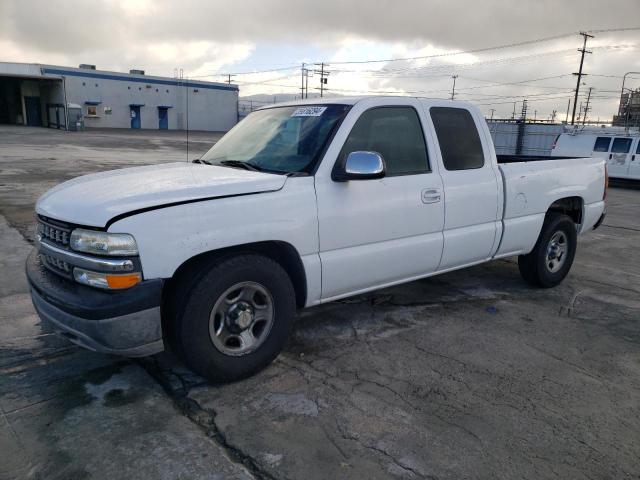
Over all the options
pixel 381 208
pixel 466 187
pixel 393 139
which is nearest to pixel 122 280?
pixel 381 208

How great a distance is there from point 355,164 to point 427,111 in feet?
4.07

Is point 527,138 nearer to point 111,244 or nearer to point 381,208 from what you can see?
point 381,208

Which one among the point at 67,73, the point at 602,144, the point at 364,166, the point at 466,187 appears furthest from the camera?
the point at 67,73

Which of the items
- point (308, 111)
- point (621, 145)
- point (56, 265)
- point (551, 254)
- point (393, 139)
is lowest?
point (551, 254)

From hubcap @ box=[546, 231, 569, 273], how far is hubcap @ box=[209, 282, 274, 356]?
3488 mm

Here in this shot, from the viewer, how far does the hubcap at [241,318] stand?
3.22 m

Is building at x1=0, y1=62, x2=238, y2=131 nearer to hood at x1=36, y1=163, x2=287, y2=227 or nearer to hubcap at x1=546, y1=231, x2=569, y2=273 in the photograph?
hubcap at x1=546, y1=231, x2=569, y2=273

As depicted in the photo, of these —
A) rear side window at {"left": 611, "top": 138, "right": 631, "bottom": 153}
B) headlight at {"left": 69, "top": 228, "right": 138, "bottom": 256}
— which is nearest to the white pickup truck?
headlight at {"left": 69, "top": 228, "right": 138, "bottom": 256}

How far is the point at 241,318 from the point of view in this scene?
329 centimetres

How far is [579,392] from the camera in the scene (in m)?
3.40

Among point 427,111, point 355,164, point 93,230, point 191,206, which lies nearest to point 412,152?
point 427,111

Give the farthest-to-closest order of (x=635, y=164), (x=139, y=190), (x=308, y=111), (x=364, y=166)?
(x=635, y=164) → (x=308, y=111) → (x=364, y=166) → (x=139, y=190)

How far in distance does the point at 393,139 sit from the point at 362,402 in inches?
78.9

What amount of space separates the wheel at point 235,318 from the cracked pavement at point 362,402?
188 mm
